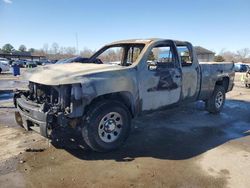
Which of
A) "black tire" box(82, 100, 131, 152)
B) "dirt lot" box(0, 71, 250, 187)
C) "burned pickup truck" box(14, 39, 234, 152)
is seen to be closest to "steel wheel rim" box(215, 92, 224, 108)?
"dirt lot" box(0, 71, 250, 187)

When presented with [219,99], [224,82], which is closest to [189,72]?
[219,99]

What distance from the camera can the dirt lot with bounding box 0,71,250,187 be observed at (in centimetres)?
382

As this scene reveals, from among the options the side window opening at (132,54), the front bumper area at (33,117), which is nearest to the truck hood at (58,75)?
the front bumper area at (33,117)

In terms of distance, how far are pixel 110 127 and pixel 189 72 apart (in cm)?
260

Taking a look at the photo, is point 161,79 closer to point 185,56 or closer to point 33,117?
point 185,56

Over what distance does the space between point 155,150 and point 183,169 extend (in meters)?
0.87

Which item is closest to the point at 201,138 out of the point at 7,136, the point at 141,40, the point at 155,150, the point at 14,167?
the point at 155,150

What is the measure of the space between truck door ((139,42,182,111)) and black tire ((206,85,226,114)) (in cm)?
211

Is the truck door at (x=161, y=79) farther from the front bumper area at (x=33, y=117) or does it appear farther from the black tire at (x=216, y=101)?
the black tire at (x=216, y=101)

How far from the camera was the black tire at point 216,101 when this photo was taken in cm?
790

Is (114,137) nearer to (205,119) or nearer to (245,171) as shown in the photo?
(245,171)

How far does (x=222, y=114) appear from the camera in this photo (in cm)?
823

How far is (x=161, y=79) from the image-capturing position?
18.7 ft

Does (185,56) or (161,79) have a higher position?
(185,56)
